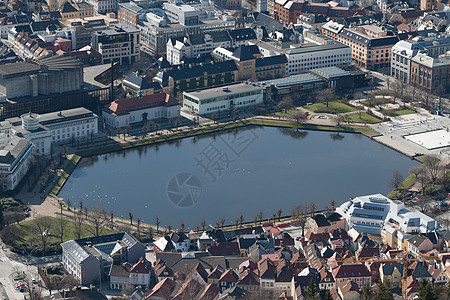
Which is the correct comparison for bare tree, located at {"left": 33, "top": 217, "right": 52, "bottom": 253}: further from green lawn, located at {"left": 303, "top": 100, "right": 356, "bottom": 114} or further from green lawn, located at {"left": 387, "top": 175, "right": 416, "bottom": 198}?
green lawn, located at {"left": 303, "top": 100, "right": 356, "bottom": 114}

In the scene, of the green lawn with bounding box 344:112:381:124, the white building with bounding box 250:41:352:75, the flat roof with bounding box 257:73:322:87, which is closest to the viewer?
the green lawn with bounding box 344:112:381:124

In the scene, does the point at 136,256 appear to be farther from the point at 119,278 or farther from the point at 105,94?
the point at 105,94

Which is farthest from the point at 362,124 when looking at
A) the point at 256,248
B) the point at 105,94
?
the point at 256,248

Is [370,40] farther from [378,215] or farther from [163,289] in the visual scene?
[163,289]

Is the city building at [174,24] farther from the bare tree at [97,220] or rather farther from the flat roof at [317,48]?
the bare tree at [97,220]

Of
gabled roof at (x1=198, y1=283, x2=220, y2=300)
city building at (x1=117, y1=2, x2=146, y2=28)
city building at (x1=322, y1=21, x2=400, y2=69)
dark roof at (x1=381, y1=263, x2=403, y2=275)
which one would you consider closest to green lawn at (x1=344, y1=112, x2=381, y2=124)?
city building at (x1=322, y1=21, x2=400, y2=69)

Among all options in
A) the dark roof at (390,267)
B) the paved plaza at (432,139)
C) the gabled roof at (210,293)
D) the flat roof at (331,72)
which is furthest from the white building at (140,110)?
the dark roof at (390,267)

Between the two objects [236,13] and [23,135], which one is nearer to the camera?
[23,135]
